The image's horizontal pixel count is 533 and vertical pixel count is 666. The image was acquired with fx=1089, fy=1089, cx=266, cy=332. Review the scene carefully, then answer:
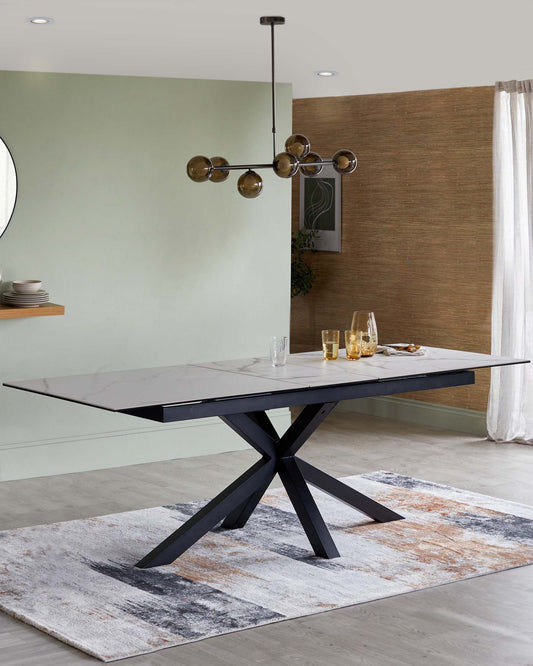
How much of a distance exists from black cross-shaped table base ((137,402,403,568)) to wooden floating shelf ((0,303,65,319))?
61.3 inches

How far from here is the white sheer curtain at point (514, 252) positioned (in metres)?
6.89

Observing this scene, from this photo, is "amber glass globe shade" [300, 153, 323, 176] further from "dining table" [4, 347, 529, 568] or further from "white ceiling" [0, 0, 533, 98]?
"dining table" [4, 347, 529, 568]

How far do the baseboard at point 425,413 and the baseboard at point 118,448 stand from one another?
50.2 inches

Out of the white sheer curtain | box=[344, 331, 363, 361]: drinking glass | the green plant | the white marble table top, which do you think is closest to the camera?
the white marble table top

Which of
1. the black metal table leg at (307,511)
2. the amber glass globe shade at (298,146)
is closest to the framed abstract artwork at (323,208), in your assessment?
the amber glass globe shade at (298,146)

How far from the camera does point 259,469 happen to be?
189 inches

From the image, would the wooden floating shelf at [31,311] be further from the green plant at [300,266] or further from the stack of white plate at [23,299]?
the green plant at [300,266]

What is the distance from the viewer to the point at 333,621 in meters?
3.89

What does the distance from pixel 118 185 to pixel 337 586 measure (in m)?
2.96

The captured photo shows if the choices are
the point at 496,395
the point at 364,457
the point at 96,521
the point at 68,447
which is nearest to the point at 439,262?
the point at 496,395

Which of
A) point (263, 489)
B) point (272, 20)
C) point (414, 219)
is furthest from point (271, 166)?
point (414, 219)

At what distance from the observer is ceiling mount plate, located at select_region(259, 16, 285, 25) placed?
4414mm

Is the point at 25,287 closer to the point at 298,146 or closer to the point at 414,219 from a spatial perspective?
the point at 298,146

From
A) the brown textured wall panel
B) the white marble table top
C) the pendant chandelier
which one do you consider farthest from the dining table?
the brown textured wall panel
